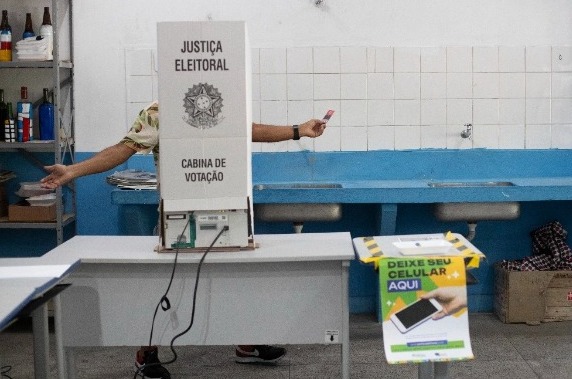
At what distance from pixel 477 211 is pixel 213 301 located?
2.07 metres

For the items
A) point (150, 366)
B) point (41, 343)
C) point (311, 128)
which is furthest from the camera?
point (150, 366)

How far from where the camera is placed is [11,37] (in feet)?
17.3

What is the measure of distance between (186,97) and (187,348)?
1960 millimetres

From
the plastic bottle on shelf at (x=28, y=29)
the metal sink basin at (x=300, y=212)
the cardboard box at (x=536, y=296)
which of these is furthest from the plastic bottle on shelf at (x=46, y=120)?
the cardboard box at (x=536, y=296)

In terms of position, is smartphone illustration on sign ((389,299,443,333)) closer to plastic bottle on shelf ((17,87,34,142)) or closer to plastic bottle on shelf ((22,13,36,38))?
plastic bottle on shelf ((17,87,34,142))

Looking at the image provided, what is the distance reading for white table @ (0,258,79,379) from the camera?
269cm

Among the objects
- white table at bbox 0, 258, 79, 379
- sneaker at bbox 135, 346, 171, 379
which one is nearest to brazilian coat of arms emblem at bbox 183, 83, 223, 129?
white table at bbox 0, 258, 79, 379

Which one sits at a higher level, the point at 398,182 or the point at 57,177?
the point at 57,177

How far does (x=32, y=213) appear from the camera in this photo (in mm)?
5172

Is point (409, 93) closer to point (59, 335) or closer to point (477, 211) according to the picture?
point (477, 211)

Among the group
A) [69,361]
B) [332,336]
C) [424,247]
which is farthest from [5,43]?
[424,247]

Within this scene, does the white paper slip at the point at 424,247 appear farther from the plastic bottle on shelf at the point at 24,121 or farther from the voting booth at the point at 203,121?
the plastic bottle on shelf at the point at 24,121

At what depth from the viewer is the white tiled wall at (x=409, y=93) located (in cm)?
536

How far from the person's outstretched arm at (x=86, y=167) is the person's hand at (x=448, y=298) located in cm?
147
